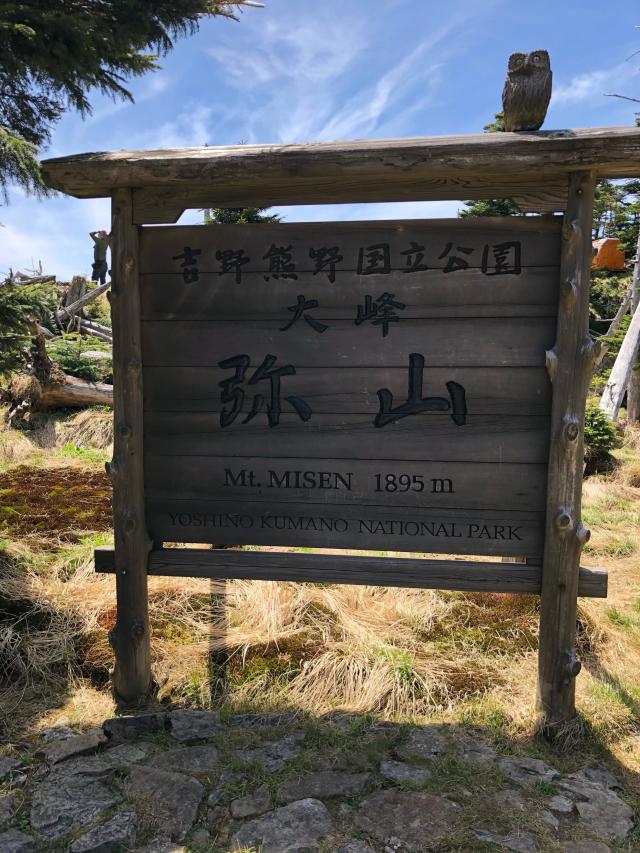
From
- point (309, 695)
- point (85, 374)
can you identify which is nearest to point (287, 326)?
point (309, 695)

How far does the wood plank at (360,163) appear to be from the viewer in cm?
297

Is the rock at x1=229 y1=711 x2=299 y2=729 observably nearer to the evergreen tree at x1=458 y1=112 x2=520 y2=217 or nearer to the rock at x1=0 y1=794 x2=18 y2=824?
the rock at x1=0 y1=794 x2=18 y2=824

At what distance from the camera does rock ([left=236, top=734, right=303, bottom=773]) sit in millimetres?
3064

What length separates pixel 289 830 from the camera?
2.61 meters

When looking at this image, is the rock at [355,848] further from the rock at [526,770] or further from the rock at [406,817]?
the rock at [526,770]

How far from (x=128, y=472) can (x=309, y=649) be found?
5.54 ft

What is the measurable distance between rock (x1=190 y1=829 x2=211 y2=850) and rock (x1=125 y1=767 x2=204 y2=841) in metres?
0.05

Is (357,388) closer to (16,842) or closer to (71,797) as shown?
(71,797)

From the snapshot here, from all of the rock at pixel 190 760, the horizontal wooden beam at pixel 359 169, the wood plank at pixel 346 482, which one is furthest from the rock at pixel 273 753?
the horizontal wooden beam at pixel 359 169

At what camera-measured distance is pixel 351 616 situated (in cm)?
450

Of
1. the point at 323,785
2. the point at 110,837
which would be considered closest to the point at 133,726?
the point at 110,837

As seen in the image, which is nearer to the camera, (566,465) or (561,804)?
(561,804)

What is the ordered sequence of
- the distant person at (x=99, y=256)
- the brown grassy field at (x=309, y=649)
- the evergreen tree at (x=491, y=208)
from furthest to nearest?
the distant person at (x=99, y=256), the evergreen tree at (x=491, y=208), the brown grassy field at (x=309, y=649)

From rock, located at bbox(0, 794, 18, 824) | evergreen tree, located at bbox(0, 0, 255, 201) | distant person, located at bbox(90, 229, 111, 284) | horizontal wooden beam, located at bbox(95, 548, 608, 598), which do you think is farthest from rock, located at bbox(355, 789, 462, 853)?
distant person, located at bbox(90, 229, 111, 284)
